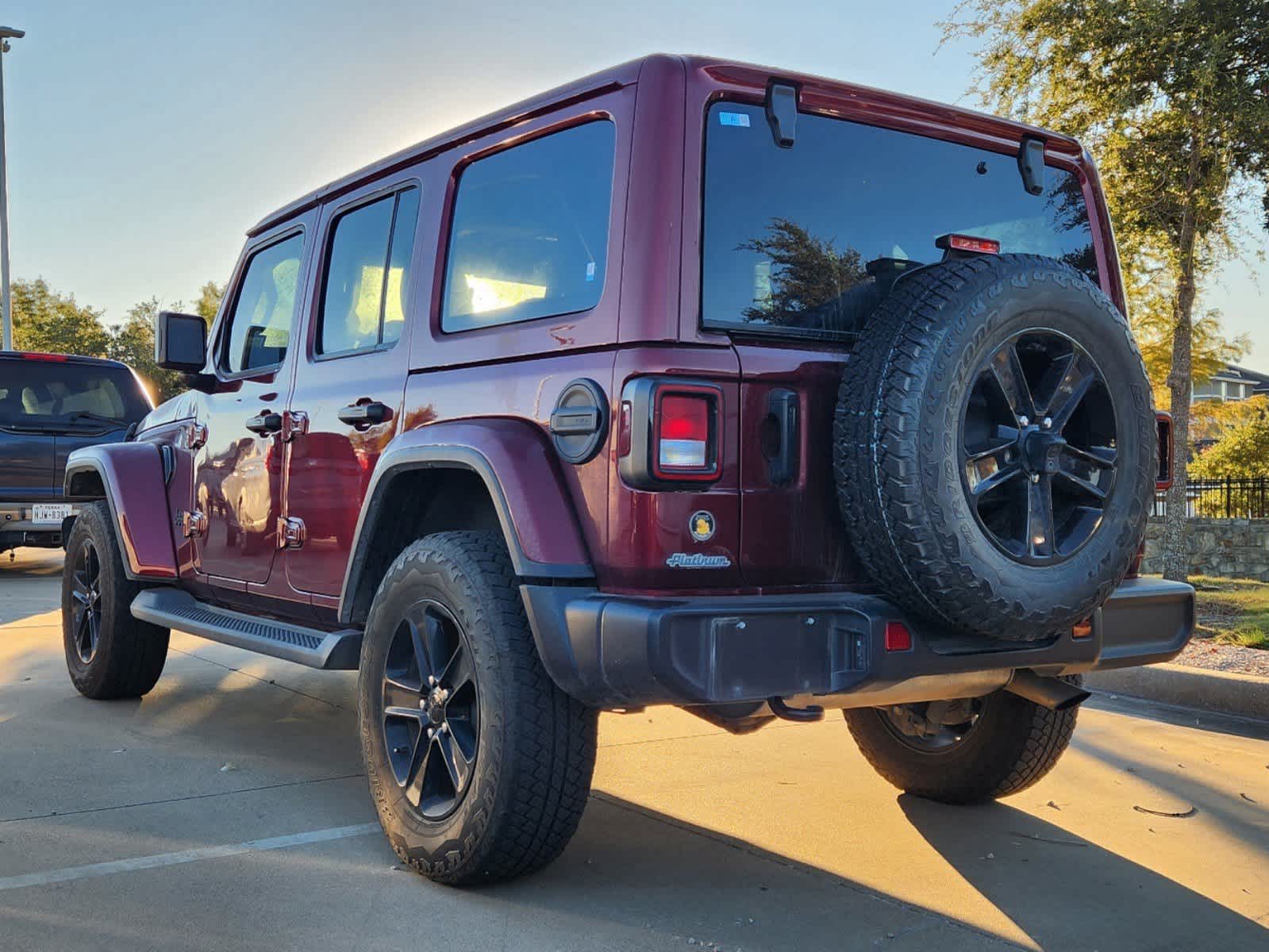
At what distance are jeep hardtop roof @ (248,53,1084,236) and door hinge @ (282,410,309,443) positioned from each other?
835 mm

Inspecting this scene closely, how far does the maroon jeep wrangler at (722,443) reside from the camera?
2.83m

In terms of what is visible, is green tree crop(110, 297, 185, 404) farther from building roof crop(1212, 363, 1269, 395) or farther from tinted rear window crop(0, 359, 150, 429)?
building roof crop(1212, 363, 1269, 395)

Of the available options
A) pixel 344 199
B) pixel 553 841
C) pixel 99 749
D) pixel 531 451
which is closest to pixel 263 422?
pixel 344 199

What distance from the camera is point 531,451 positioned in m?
3.05

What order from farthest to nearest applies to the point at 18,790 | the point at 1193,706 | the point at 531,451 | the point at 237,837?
the point at 1193,706 < the point at 18,790 < the point at 237,837 < the point at 531,451

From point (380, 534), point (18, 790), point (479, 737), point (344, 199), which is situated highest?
point (344, 199)

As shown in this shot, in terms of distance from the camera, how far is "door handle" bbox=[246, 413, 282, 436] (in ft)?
14.4

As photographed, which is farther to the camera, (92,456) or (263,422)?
(92,456)

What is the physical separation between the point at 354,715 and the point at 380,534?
6.63ft

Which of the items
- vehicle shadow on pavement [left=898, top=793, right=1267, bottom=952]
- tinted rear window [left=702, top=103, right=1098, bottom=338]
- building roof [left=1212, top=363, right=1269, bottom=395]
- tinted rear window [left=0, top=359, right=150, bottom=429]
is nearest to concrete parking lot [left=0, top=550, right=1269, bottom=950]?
vehicle shadow on pavement [left=898, top=793, right=1267, bottom=952]

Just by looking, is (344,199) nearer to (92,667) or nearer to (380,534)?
(380,534)

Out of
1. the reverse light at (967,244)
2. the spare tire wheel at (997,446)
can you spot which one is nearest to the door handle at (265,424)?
the spare tire wheel at (997,446)

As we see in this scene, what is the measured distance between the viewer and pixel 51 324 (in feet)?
124

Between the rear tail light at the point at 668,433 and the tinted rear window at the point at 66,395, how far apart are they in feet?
30.0
